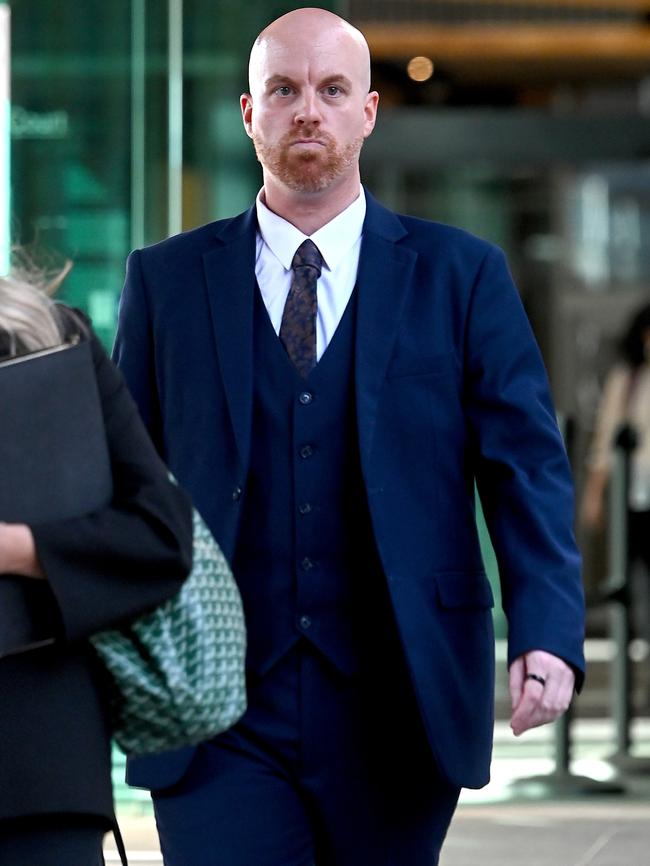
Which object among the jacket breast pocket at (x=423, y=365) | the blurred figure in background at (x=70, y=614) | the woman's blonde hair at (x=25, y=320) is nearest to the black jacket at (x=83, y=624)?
the blurred figure in background at (x=70, y=614)

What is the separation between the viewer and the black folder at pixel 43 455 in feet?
5.90

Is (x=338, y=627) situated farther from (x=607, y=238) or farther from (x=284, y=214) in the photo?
(x=607, y=238)

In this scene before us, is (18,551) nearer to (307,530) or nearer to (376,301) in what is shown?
(307,530)

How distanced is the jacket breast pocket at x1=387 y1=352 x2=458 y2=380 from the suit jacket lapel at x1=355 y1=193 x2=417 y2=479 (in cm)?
3

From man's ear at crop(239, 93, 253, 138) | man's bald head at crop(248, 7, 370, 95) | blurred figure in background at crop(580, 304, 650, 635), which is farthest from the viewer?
blurred figure in background at crop(580, 304, 650, 635)

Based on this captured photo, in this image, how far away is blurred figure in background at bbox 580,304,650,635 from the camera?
662 centimetres

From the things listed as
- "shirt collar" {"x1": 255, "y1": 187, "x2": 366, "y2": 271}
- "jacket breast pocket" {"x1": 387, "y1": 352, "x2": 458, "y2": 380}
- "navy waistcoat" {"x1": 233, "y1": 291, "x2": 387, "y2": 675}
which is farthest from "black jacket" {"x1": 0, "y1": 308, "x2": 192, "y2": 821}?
"shirt collar" {"x1": 255, "y1": 187, "x2": 366, "y2": 271}

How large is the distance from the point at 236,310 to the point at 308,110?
0.30 m

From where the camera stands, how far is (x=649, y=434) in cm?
698

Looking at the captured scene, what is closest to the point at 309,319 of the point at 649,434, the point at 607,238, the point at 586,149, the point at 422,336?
the point at 422,336

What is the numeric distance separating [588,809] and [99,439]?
14.0 feet

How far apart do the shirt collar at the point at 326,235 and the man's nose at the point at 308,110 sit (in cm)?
18

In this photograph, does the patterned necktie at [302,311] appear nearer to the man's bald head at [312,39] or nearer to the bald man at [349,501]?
the bald man at [349,501]

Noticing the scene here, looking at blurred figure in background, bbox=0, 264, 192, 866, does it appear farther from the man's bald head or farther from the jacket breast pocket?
the man's bald head
